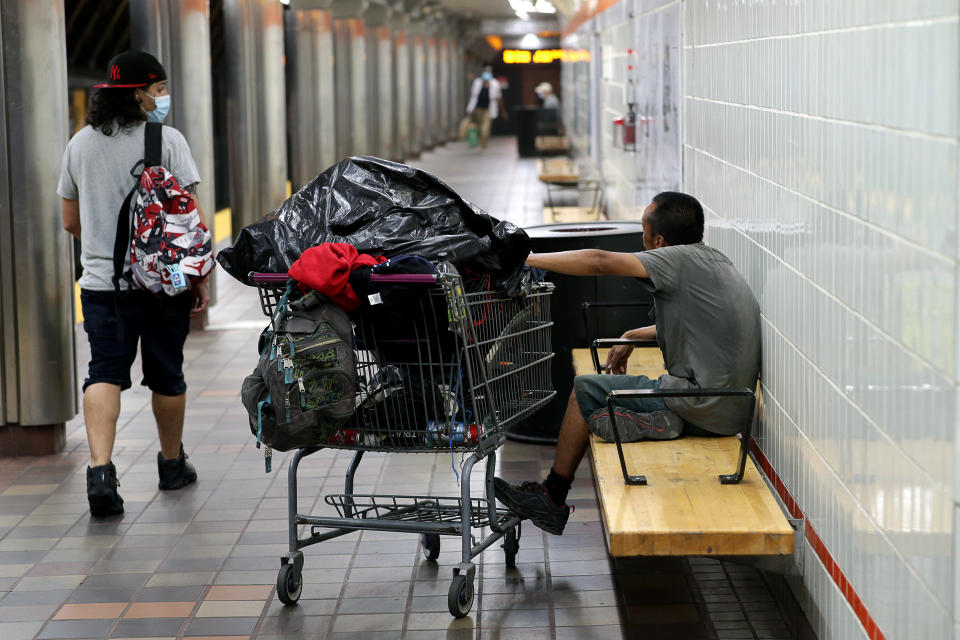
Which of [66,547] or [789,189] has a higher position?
[789,189]

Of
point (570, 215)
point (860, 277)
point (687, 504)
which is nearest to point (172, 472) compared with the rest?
point (687, 504)

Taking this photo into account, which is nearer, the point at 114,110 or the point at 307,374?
the point at 307,374

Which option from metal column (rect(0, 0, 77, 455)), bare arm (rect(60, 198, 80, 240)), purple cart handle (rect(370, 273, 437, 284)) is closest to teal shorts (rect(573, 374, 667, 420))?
purple cart handle (rect(370, 273, 437, 284))

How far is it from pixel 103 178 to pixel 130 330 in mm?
621

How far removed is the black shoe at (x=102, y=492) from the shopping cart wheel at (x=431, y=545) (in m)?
1.37

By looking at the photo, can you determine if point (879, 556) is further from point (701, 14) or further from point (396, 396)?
point (701, 14)

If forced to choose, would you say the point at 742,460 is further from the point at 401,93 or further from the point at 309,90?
the point at 401,93

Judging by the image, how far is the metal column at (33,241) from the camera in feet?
19.2

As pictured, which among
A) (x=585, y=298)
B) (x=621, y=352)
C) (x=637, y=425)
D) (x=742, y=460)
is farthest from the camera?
(x=585, y=298)

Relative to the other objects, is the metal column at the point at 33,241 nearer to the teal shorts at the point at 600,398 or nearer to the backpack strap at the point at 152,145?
the backpack strap at the point at 152,145

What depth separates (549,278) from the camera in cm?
592

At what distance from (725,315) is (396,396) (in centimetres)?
111

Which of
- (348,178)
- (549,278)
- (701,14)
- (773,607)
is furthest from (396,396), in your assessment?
(701,14)

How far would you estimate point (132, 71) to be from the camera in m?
5.14
